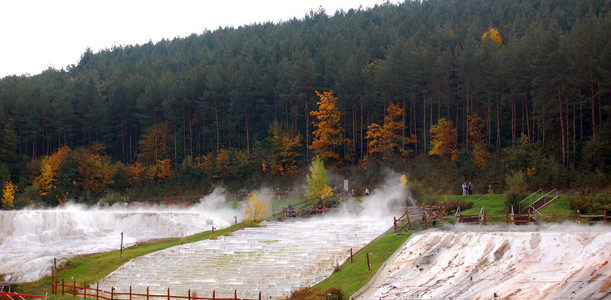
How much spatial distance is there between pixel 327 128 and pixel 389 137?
805 centimetres

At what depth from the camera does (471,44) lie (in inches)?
2618

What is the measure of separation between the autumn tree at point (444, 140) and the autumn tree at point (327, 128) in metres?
12.2

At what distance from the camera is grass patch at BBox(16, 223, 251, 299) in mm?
33938

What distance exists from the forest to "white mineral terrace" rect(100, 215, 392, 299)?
12472 millimetres

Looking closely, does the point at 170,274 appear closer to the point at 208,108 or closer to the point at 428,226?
the point at 428,226

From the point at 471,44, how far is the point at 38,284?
51.9m

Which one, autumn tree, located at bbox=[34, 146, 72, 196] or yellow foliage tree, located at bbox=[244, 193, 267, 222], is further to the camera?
autumn tree, located at bbox=[34, 146, 72, 196]

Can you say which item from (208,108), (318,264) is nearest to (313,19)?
→ (208,108)

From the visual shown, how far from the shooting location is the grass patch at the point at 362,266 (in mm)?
26547

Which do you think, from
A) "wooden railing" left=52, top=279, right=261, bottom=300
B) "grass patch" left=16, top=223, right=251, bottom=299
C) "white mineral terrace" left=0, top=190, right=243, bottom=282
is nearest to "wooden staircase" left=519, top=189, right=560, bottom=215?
"wooden railing" left=52, top=279, right=261, bottom=300

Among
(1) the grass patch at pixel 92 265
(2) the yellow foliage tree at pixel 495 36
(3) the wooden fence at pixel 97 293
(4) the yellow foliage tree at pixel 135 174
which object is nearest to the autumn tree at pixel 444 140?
(2) the yellow foliage tree at pixel 495 36

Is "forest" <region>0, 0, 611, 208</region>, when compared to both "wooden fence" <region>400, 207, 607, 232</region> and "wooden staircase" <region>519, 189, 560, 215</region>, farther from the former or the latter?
"wooden fence" <region>400, 207, 607, 232</region>

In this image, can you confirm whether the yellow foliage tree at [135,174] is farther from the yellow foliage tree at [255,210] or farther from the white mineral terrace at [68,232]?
the yellow foliage tree at [255,210]

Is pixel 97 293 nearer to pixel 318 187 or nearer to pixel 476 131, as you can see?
pixel 318 187
